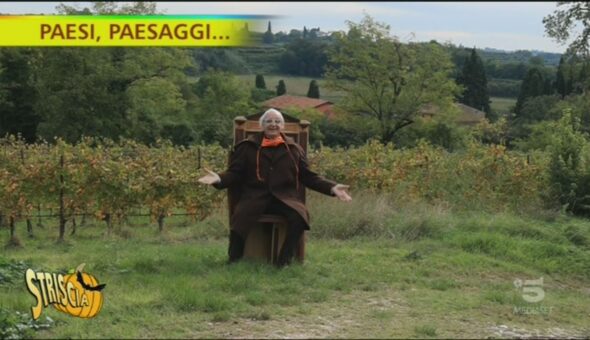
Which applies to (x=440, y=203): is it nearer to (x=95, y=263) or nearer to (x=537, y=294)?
(x=537, y=294)

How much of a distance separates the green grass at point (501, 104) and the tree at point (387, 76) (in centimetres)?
2979

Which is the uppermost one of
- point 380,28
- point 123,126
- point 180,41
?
point 380,28

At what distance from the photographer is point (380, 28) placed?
54.6 meters

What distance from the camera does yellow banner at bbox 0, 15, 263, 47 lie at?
708 centimetres

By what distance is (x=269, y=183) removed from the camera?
283 inches

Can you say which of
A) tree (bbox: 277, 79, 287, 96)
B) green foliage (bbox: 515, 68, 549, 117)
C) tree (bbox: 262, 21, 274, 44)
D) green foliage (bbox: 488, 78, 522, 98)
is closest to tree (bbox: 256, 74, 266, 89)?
tree (bbox: 277, 79, 287, 96)

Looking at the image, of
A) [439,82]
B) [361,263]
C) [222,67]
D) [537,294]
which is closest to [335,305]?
[361,263]

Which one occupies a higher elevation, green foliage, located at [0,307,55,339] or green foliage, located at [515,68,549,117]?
green foliage, located at [515,68,549,117]

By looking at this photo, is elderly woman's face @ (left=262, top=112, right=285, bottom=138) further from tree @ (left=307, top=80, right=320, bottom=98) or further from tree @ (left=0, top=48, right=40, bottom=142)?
tree @ (left=307, top=80, right=320, bottom=98)

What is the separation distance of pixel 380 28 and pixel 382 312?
50.9m

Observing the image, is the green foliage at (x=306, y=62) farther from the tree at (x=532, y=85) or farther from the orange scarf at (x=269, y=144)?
the orange scarf at (x=269, y=144)

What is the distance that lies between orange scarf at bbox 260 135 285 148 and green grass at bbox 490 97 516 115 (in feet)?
251

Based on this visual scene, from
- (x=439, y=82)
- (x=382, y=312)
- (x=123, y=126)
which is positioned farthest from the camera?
(x=439, y=82)

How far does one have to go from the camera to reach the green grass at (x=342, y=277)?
5.30 meters
